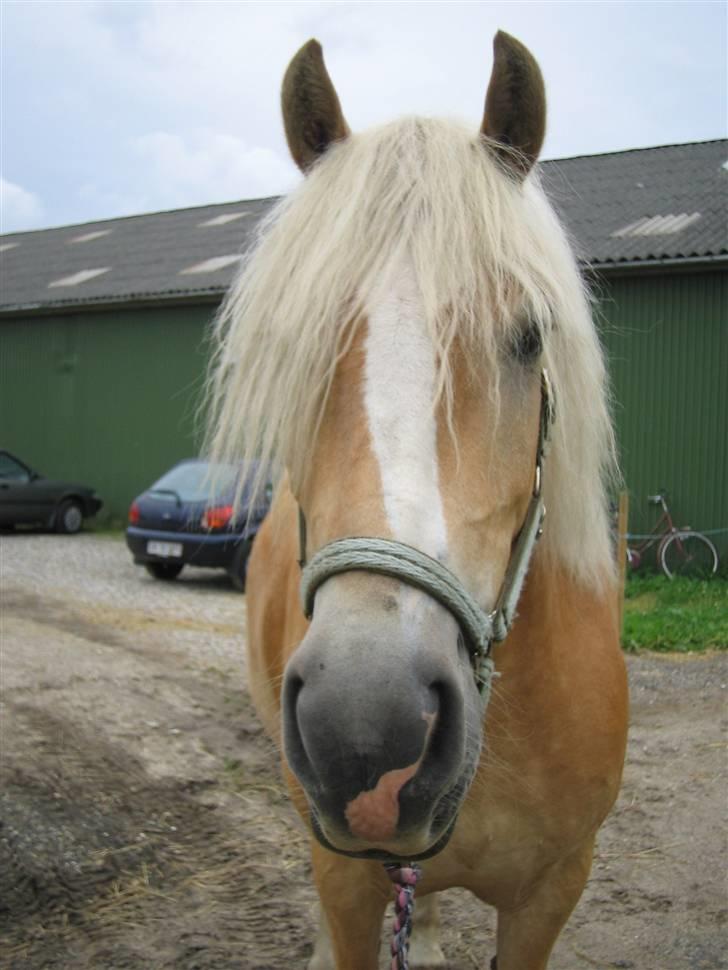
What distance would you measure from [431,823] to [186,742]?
134 inches

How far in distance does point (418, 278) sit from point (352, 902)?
1497 millimetres

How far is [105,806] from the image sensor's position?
12.5 feet

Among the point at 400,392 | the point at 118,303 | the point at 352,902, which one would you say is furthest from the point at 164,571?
the point at 400,392

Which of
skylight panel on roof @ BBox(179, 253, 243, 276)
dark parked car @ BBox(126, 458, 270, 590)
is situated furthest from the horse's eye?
skylight panel on roof @ BBox(179, 253, 243, 276)

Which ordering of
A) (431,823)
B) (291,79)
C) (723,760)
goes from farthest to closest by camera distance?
(723,760) < (291,79) < (431,823)

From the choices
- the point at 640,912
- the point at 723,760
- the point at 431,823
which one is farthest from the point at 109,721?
the point at 431,823

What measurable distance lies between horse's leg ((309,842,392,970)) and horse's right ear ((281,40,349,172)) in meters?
1.58

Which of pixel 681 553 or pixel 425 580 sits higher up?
pixel 425 580

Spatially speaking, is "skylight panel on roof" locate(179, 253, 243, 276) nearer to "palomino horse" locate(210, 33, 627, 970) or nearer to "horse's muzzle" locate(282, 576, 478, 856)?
"palomino horse" locate(210, 33, 627, 970)

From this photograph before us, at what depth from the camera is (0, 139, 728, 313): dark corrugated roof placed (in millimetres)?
11391

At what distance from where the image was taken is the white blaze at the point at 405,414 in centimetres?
135

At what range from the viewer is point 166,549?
10016 mm

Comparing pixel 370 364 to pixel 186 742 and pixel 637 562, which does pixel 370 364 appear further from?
pixel 637 562

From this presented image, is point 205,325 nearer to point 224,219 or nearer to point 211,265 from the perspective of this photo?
point 211,265
